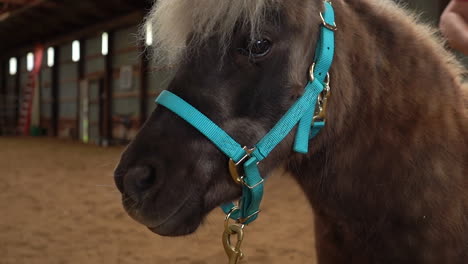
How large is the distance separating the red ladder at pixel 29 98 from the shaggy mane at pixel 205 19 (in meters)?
17.1

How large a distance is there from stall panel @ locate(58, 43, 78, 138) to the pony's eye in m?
14.4

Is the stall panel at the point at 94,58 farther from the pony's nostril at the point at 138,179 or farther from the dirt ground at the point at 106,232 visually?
the pony's nostril at the point at 138,179

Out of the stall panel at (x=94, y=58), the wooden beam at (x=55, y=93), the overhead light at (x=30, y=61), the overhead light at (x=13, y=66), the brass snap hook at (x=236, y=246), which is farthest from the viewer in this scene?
the overhead light at (x=13, y=66)

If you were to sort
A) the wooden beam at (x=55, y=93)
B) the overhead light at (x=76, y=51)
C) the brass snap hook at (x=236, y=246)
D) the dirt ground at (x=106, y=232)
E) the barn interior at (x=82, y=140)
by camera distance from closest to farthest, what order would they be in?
the brass snap hook at (x=236, y=246) → the dirt ground at (x=106, y=232) → the barn interior at (x=82, y=140) → the overhead light at (x=76, y=51) → the wooden beam at (x=55, y=93)

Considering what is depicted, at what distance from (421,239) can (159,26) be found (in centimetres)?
109

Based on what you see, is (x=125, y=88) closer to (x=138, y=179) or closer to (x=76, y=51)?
(x=76, y=51)

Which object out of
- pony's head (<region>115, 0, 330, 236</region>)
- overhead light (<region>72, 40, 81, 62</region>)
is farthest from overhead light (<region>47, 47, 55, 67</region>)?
pony's head (<region>115, 0, 330, 236</region>)

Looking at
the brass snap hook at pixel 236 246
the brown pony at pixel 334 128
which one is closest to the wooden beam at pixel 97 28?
the brown pony at pixel 334 128

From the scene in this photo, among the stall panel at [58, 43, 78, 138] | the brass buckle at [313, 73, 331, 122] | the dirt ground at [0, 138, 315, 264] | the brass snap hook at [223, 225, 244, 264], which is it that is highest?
the brass buckle at [313, 73, 331, 122]

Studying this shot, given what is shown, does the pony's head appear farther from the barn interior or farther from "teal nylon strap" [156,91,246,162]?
the barn interior

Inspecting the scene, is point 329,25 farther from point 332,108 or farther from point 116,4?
point 116,4

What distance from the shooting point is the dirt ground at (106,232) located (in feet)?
9.56

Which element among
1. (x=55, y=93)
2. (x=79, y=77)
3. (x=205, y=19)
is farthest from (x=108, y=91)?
(x=205, y=19)

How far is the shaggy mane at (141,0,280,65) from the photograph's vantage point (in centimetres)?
116
